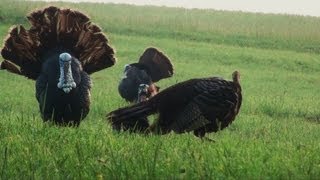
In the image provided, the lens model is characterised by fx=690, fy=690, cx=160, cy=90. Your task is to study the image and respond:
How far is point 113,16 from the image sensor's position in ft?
151

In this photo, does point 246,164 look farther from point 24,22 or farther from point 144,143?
point 24,22

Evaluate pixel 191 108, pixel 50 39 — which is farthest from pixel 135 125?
pixel 50 39

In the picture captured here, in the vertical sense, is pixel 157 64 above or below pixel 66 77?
below

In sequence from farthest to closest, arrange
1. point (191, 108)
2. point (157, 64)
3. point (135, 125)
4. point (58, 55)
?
point (157, 64)
point (58, 55)
point (135, 125)
point (191, 108)

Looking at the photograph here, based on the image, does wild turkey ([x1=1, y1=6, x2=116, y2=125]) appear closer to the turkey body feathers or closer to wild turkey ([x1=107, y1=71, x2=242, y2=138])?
the turkey body feathers

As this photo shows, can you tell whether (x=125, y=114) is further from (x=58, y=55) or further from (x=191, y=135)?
(x=58, y=55)

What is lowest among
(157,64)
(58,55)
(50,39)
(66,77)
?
(157,64)

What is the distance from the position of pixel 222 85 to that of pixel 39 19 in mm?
2549

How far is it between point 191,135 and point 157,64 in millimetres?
3193

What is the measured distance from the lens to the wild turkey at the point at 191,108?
24.4 feet

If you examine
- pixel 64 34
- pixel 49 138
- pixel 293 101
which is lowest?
pixel 293 101

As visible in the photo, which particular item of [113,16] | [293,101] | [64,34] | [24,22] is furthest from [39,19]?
[113,16]

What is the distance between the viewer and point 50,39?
8680mm

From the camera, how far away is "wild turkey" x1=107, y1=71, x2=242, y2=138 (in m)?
7.44
